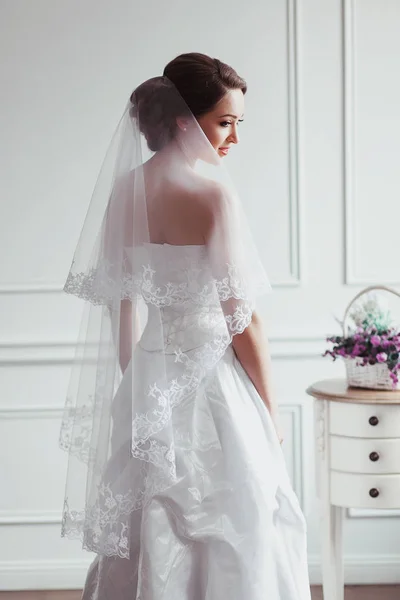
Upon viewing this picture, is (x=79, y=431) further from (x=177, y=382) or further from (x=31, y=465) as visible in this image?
(x=31, y=465)

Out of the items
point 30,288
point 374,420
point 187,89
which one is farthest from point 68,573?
point 187,89

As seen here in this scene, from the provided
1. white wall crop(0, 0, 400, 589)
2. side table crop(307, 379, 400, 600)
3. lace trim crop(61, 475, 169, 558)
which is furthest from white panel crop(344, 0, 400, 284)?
lace trim crop(61, 475, 169, 558)

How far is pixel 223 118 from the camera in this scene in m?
1.97

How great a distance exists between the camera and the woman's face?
196 centimetres

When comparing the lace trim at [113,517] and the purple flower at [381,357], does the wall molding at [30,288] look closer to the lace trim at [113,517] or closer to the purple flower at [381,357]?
the purple flower at [381,357]

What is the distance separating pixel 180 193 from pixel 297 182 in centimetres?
170

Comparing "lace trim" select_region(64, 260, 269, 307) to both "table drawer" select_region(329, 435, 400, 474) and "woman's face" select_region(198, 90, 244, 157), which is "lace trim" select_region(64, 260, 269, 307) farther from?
"table drawer" select_region(329, 435, 400, 474)

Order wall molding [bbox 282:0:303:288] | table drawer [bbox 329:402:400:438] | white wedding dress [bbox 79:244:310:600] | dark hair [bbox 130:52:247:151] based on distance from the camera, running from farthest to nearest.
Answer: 1. wall molding [bbox 282:0:303:288]
2. table drawer [bbox 329:402:400:438]
3. dark hair [bbox 130:52:247:151]
4. white wedding dress [bbox 79:244:310:600]

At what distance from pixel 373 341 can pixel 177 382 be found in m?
1.14

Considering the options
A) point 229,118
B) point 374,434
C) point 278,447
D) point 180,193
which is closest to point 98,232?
point 180,193

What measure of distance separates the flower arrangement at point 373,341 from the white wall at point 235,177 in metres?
0.59

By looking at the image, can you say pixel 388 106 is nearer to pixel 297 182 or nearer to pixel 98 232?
pixel 297 182

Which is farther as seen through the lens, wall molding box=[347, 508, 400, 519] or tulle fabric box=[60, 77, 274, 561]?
wall molding box=[347, 508, 400, 519]

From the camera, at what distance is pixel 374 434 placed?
2.73 metres
